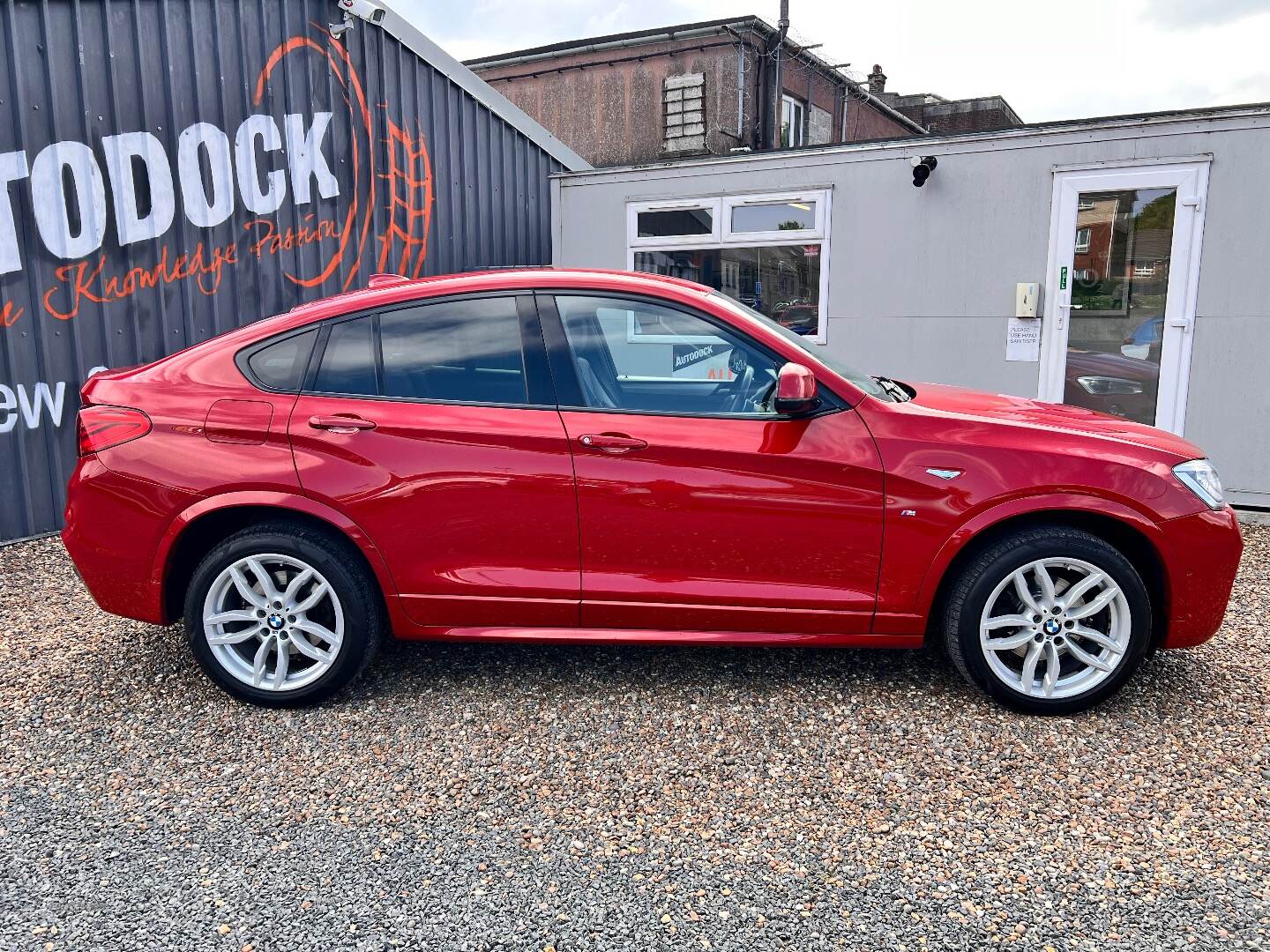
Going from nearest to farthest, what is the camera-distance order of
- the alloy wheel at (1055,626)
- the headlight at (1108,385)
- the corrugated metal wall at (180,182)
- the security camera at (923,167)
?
1. the alloy wheel at (1055,626)
2. the corrugated metal wall at (180,182)
3. the headlight at (1108,385)
4. the security camera at (923,167)

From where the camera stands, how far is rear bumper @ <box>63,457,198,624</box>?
3.49 metres

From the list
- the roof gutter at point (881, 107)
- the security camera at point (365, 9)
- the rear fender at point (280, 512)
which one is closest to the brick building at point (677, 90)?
the roof gutter at point (881, 107)

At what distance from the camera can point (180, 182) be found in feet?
22.7

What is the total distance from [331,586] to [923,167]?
19.6 feet

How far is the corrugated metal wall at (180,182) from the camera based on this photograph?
6.12m

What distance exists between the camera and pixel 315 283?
8.11 metres

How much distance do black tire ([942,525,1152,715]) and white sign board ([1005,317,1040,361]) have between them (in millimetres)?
4335


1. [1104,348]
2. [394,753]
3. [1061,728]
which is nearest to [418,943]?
[394,753]

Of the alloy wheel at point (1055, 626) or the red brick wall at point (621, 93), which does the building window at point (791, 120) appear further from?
the alloy wheel at point (1055, 626)

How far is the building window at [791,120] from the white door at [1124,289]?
1481cm

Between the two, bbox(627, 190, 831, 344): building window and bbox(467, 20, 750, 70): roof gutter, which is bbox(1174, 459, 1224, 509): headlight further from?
bbox(467, 20, 750, 70): roof gutter

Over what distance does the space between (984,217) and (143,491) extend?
6.39 m

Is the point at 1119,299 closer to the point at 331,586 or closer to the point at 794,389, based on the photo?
the point at 794,389

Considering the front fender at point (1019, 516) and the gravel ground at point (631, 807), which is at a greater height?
the front fender at point (1019, 516)
